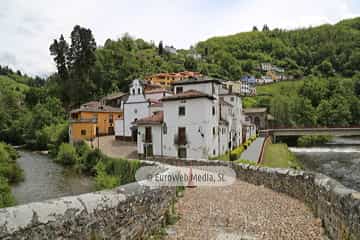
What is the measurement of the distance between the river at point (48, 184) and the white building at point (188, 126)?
7.39 meters

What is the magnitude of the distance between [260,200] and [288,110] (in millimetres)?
75693

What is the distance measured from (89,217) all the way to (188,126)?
2205 cm

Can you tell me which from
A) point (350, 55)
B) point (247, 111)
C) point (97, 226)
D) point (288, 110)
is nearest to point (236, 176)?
point (97, 226)

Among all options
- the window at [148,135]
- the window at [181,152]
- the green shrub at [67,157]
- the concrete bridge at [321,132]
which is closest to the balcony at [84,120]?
the green shrub at [67,157]

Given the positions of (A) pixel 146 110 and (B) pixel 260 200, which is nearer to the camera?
(B) pixel 260 200

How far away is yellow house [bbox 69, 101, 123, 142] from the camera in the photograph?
136 ft

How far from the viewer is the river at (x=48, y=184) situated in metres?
19.9

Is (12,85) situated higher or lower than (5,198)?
higher

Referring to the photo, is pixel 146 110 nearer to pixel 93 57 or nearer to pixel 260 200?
pixel 260 200

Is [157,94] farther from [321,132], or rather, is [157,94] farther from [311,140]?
[311,140]

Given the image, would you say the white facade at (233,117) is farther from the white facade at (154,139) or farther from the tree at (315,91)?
the tree at (315,91)

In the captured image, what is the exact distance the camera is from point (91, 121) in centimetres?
4312

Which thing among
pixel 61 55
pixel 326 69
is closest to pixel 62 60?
pixel 61 55

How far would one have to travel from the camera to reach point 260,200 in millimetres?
8969
